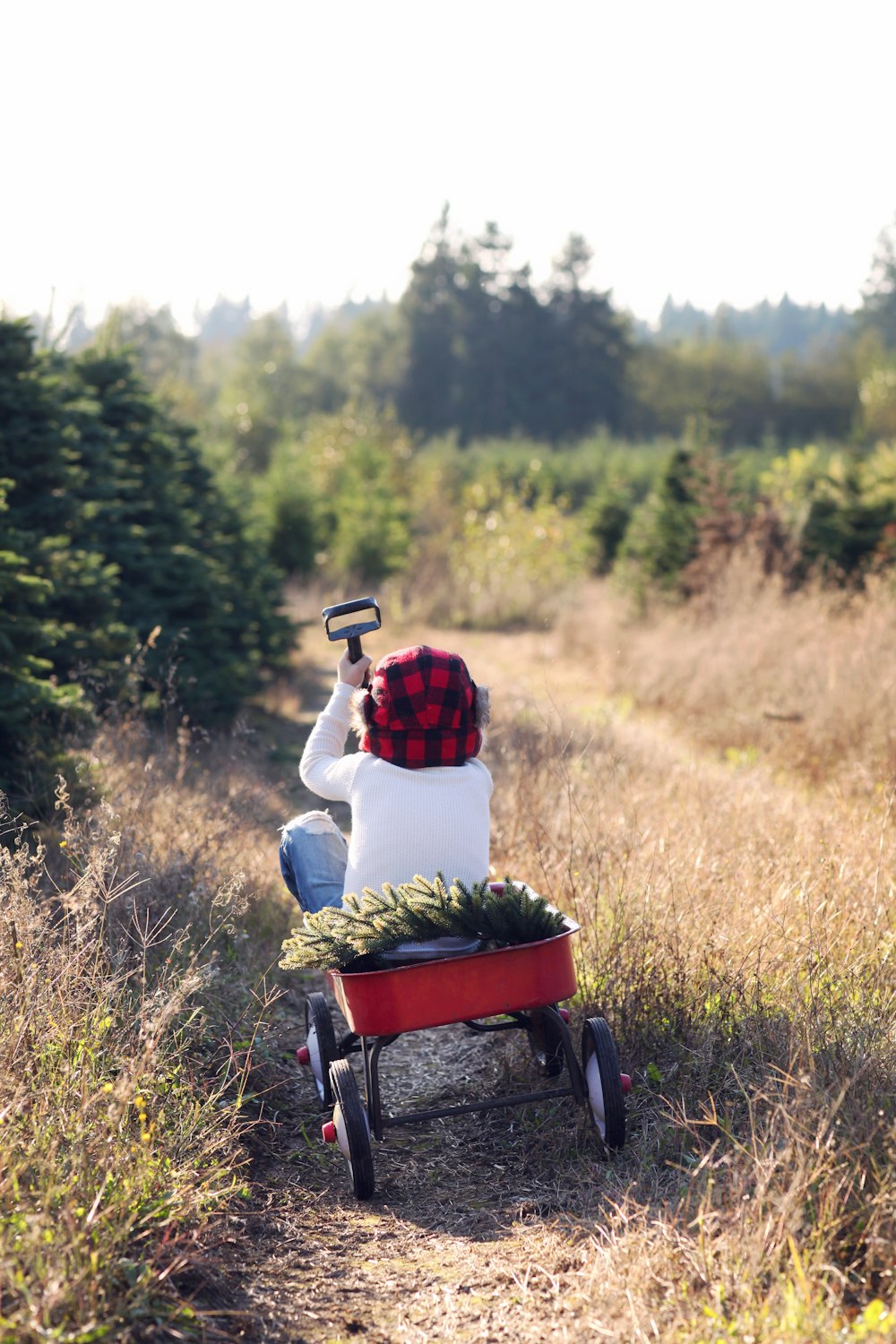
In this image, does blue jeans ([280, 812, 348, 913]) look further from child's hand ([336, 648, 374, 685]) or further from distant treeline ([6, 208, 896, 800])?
distant treeline ([6, 208, 896, 800])

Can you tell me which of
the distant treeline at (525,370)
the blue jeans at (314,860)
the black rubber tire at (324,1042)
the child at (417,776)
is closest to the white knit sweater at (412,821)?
the child at (417,776)

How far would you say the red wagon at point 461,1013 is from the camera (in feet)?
9.82

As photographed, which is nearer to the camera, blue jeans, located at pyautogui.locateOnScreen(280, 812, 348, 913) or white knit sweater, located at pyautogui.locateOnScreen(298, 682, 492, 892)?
white knit sweater, located at pyautogui.locateOnScreen(298, 682, 492, 892)

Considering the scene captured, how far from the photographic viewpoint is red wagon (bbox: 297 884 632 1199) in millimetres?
2992

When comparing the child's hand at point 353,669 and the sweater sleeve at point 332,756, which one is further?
the child's hand at point 353,669

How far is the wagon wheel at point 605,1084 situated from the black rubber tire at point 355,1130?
2.15 ft

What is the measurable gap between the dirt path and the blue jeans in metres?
0.72

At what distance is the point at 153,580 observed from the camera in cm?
832

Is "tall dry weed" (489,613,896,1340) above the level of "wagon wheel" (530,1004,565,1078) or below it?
above

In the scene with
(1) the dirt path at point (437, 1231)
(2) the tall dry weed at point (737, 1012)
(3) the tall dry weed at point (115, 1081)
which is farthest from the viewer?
(1) the dirt path at point (437, 1231)

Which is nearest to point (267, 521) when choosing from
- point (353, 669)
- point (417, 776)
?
point (353, 669)

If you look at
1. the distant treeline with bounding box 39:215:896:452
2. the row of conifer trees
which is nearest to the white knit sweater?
the row of conifer trees

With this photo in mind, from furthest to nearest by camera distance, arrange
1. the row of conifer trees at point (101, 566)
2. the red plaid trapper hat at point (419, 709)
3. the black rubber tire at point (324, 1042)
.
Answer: the row of conifer trees at point (101, 566), the black rubber tire at point (324, 1042), the red plaid trapper hat at point (419, 709)

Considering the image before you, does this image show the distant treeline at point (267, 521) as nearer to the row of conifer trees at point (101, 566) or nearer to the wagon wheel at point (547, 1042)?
the row of conifer trees at point (101, 566)
